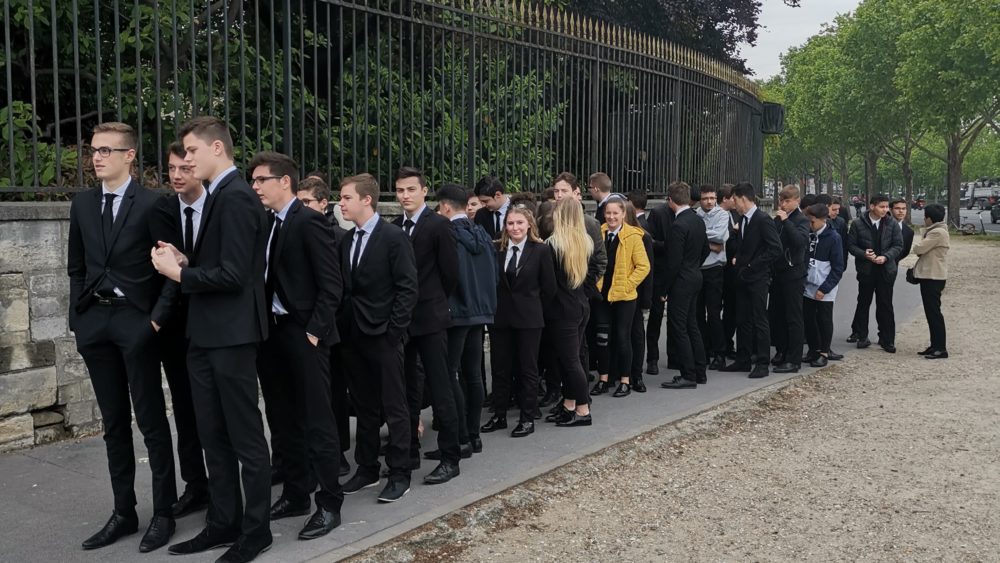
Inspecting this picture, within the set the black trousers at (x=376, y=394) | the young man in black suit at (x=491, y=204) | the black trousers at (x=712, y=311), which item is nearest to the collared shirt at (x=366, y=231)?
the black trousers at (x=376, y=394)

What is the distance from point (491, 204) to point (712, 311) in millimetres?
2905

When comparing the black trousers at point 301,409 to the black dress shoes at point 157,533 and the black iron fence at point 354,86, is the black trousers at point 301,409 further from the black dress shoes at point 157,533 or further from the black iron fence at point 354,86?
the black iron fence at point 354,86

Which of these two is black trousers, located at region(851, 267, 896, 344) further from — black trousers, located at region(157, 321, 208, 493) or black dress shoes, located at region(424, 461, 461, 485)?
black trousers, located at region(157, 321, 208, 493)

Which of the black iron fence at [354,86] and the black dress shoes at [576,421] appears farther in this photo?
the black dress shoes at [576,421]

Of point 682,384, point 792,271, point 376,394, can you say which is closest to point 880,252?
point 792,271

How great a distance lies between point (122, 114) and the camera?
22.8 ft

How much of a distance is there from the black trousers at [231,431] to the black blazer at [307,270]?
1.20 feet

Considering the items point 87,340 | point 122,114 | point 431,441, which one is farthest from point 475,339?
point 122,114

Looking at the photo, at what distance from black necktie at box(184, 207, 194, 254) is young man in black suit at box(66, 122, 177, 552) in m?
0.20

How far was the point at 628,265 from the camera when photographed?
303 inches

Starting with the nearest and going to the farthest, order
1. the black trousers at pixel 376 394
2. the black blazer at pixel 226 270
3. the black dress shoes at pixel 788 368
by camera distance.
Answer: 1. the black blazer at pixel 226 270
2. the black trousers at pixel 376 394
3. the black dress shoes at pixel 788 368

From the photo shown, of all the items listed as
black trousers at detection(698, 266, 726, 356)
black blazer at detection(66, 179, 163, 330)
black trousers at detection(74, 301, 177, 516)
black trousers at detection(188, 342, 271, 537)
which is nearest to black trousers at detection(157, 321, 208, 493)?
black trousers at detection(74, 301, 177, 516)

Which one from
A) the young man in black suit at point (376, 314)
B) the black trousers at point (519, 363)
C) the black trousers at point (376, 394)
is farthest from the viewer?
the black trousers at point (519, 363)

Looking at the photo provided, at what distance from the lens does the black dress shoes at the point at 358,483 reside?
17.4 ft
